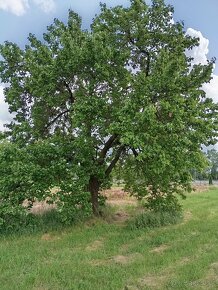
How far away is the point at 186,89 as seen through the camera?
1340 centimetres

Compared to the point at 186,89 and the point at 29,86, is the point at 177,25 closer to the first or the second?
the point at 186,89

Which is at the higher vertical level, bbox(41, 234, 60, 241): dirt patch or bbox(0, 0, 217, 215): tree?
bbox(0, 0, 217, 215): tree

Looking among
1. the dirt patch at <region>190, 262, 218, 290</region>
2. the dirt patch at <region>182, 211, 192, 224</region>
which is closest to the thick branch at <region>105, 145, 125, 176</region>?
the dirt patch at <region>182, 211, 192, 224</region>

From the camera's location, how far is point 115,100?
13.3 metres

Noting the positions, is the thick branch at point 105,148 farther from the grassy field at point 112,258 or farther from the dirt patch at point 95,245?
the dirt patch at point 95,245

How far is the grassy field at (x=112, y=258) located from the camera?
7648mm

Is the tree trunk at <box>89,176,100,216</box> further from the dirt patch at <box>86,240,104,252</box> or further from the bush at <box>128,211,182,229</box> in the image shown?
the dirt patch at <box>86,240,104,252</box>

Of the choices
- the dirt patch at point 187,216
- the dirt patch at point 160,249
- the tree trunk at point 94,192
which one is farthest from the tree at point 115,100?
the dirt patch at point 160,249

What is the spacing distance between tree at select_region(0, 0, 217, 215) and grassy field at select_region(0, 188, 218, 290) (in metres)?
1.72

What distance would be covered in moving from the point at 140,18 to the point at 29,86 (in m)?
4.90

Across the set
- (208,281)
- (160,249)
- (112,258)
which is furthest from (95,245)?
(208,281)

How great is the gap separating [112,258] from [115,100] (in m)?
5.83

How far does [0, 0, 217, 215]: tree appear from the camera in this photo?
12.2 m

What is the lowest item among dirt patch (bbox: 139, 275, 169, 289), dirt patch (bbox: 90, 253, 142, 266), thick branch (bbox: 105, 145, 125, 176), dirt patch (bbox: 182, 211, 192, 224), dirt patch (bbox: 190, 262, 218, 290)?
dirt patch (bbox: 139, 275, 169, 289)
